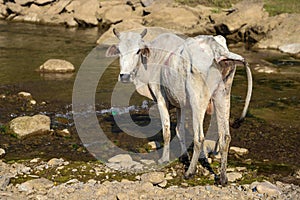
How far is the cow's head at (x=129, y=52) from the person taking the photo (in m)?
8.57

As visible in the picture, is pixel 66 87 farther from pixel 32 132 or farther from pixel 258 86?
pixel 258 86

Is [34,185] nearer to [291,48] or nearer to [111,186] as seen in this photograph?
[111,186]

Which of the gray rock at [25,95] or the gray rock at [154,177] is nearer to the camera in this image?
the gray rock at [154,177]

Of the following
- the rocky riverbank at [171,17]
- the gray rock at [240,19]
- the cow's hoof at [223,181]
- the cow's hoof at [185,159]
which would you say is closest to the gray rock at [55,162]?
the cow's hoof at [185,159]

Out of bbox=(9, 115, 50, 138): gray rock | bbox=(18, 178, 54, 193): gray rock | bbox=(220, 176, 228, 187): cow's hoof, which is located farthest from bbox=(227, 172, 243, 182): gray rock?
bbox=(9, 115, 50, 138): gray rock

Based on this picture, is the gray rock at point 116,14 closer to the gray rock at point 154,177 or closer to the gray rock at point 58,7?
the gray rock at point 58,7

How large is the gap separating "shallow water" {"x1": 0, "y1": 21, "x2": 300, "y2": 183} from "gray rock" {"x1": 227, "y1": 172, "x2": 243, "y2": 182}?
4.61ft

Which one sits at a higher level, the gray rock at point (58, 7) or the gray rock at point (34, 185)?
the gray rock at point (34, 185)

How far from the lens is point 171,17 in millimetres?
32906

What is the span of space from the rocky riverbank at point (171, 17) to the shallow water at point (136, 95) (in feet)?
6.31

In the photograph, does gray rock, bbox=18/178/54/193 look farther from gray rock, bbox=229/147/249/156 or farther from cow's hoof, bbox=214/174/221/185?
gray rock, bbox=229/147/249/156

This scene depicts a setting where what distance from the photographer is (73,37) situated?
30828 millimetres

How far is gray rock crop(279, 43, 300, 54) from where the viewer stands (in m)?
24.1

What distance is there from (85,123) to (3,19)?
3187 centimetres
